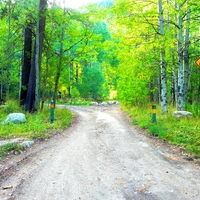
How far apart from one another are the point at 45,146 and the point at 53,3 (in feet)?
33.6

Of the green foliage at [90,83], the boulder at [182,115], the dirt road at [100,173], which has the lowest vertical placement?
the dirt road at [100,173]

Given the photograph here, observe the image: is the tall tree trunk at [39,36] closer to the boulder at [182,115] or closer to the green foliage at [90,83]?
the boulder at [182,115]

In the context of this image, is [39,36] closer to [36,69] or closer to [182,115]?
[36,69]

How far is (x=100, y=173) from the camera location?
186 inches

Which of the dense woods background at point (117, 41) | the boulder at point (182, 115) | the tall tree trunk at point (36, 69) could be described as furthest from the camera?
the tall tree trunk at point (36, 69)

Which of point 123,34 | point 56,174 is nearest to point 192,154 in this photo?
point 56,174

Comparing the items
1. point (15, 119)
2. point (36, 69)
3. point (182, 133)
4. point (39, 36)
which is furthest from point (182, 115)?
point (39, 36)

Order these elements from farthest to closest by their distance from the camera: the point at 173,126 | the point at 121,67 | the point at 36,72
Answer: the point at 121,67 < the point at 36,72 < the point at 173,126

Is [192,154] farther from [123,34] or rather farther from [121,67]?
[121,67]

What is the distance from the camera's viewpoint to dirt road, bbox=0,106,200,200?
379cm

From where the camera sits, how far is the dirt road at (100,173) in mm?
3787

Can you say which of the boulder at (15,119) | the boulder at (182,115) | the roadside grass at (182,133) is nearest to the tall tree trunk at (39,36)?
the boulder at (15,119)

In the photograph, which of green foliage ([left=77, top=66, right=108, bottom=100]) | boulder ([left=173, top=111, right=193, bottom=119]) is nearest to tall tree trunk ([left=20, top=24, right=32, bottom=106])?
boulder ([left=173, top=111, right=193, bottom=119])

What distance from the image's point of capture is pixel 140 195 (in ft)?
12.2
